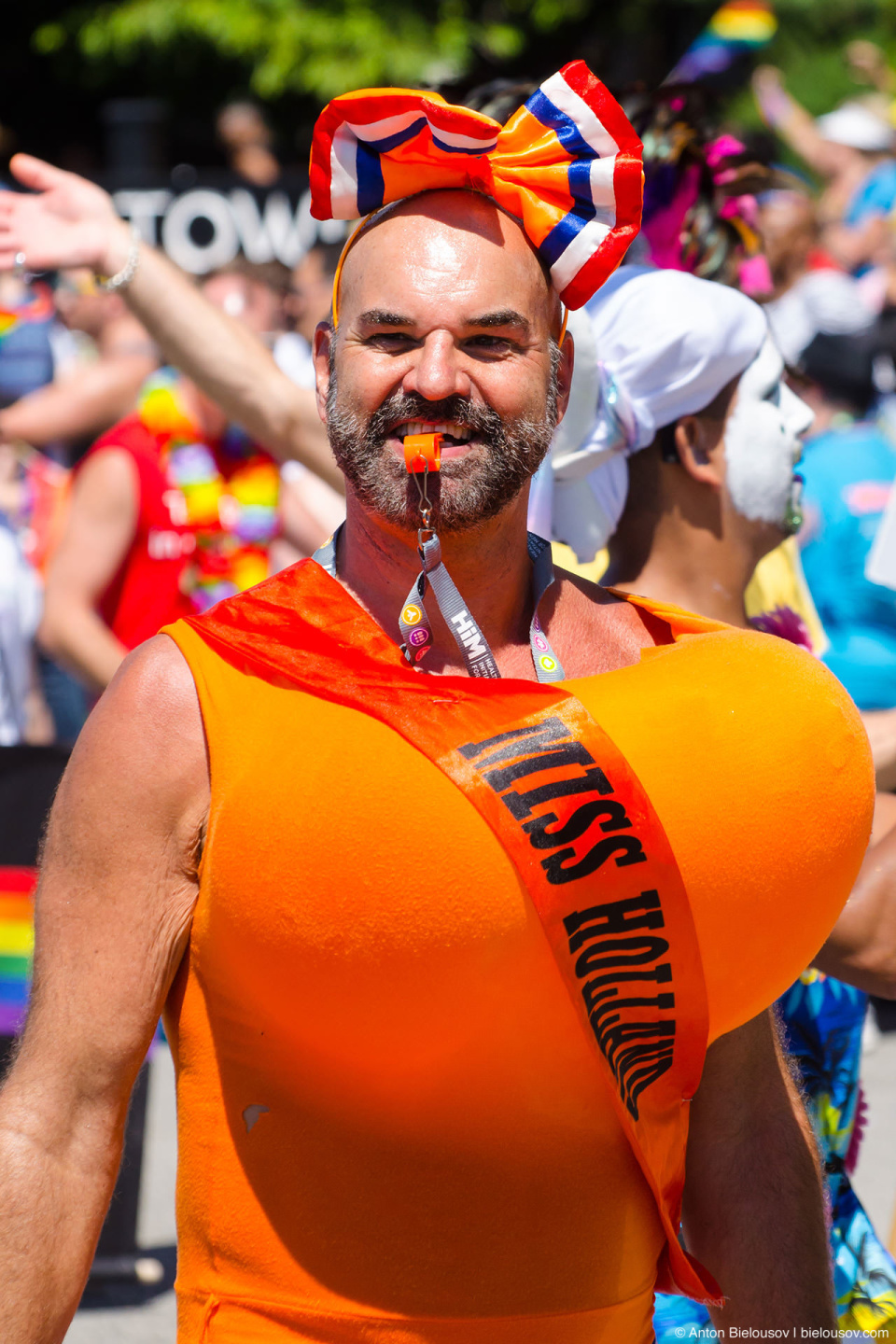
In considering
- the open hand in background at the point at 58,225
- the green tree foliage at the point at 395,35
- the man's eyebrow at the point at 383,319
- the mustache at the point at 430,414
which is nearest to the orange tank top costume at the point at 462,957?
the mustache at the point at 430,414

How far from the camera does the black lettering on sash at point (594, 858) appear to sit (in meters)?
1.53

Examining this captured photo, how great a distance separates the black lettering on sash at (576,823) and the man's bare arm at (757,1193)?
423 mm

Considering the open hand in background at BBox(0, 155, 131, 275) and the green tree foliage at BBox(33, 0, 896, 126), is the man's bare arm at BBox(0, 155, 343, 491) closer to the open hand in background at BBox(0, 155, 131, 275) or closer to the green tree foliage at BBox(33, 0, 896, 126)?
the open hand in background at BBox(0, 155, 131, 275)

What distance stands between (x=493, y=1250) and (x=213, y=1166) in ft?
0.99

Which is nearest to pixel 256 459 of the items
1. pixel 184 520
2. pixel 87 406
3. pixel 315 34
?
pixel 184 520

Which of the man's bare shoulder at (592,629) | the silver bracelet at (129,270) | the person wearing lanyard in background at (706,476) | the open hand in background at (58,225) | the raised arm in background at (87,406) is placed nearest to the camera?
the man's bare shoulder at (592,629)

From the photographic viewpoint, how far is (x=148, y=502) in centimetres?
469

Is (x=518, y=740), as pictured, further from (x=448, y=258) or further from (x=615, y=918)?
(x=448, y=258)

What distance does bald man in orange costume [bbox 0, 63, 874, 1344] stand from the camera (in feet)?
4.94

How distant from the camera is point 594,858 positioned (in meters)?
1.56

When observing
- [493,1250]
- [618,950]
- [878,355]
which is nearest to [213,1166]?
[493,1250]

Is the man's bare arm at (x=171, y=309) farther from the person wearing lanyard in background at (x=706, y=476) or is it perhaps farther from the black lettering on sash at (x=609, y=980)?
the black lettering on sash at (x=609, y=980)

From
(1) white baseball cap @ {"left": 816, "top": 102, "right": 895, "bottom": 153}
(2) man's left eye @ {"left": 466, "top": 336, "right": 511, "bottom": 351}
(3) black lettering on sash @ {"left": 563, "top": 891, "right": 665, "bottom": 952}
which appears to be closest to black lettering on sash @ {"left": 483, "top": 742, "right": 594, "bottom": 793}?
(3) black lettering on sash @ {"left": 563, "top": 891, "right": 665, "bottom": 952}

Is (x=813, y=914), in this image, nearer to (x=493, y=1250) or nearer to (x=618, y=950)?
(x=618, y=950)
